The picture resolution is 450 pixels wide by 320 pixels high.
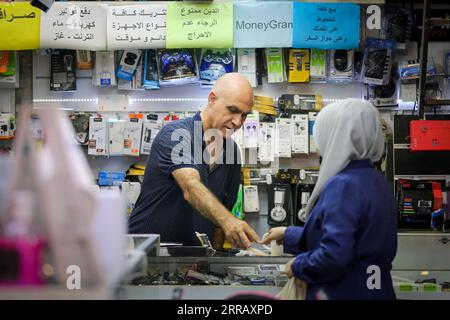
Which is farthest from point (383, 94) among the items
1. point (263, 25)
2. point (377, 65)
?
point (263, 25)

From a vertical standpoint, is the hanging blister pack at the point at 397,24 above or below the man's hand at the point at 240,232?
above

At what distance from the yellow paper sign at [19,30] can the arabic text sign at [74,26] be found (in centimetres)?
7

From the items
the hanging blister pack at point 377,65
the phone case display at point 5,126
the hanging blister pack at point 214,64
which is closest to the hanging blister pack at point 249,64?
the hanging blister pack at point 214,64

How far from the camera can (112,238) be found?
2.47 ft

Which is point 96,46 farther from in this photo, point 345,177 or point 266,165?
point 345,177

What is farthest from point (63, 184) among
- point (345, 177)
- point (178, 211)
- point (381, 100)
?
point (381, 100)

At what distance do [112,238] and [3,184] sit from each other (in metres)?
0.17

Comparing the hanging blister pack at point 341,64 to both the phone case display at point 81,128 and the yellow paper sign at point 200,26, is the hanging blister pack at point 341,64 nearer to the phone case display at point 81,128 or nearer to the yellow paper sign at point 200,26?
the yellow paper sign at point 200,26

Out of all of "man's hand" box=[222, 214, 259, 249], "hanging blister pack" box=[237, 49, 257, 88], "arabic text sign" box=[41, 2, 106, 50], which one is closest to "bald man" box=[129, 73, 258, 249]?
"man's hand" box=[222, 214, 259, 249]

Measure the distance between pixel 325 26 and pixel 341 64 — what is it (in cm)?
46

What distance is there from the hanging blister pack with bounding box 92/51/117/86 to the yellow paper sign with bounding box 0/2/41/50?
22.9 inches

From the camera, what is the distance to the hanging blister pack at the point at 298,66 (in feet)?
16.1

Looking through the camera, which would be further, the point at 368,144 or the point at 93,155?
the point at 93,155

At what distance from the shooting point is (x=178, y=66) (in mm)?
4777
